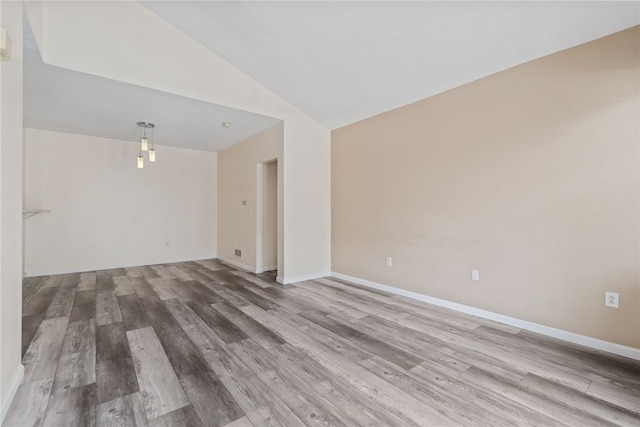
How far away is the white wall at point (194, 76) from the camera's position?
2.71 meters

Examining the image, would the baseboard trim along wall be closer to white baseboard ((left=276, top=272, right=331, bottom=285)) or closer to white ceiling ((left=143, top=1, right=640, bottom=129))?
white baseboard ((left=276, top=272, right=331, bottom=285))

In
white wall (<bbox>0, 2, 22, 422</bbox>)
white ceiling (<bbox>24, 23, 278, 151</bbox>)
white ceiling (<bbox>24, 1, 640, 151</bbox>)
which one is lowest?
white wall (<bbox>0, 2, 22, 422</bbox>)

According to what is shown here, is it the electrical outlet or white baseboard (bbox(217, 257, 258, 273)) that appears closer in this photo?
the electrical outlet

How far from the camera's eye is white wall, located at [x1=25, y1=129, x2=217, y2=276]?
4789mm

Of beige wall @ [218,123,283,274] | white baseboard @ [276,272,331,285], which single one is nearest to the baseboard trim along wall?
white baseboard @ [276,272,331,285]

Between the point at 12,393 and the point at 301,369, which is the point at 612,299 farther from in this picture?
the point at 12,393

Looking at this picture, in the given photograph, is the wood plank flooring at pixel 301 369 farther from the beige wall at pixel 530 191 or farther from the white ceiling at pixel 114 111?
the white ceiling at pixel 114 111

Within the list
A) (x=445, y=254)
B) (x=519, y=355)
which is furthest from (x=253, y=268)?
(x=519, y=355)

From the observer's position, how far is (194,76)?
3443 millimetres

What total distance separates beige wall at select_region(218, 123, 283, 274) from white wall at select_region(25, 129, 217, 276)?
450 mm

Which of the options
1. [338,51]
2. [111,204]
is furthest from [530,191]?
[111,204]

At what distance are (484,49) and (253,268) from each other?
4.61 meters

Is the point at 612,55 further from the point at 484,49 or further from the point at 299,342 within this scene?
the point at 299,342

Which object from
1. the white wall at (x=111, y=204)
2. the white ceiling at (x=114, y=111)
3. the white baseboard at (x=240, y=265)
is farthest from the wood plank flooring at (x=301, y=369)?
the white ceiling at (x=114, y=111)
